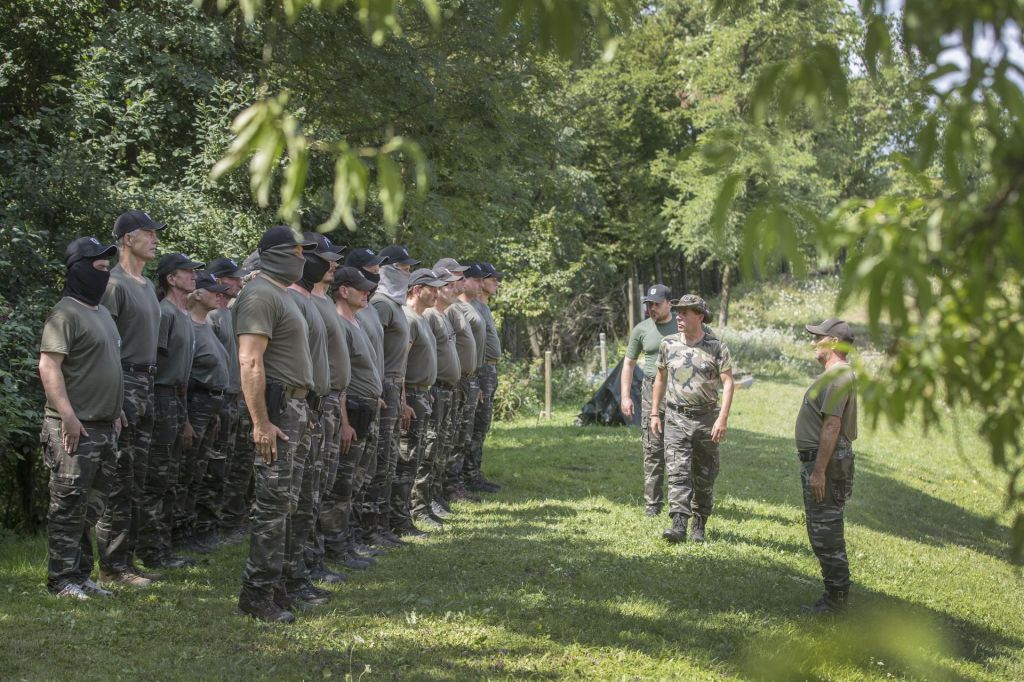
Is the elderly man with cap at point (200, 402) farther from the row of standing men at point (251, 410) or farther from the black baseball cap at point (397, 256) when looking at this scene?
the black baseball cap at point (397, 256)

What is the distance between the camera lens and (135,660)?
5727 mm

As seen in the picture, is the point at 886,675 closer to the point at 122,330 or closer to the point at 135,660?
the point at 135,660

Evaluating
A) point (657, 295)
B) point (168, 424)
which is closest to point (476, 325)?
point (657, 295)

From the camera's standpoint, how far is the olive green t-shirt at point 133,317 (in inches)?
282

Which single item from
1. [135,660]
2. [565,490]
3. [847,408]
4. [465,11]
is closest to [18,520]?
[135,660]

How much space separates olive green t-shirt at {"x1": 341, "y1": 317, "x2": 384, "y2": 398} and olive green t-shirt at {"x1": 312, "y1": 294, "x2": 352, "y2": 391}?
59 cm

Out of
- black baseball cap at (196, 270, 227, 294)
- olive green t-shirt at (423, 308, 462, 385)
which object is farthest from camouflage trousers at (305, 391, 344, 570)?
olive green t-shirt at (423, 308, 462, 385)

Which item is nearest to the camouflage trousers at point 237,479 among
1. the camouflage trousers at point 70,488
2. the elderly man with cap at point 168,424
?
the elderly man with cap at point 168,424

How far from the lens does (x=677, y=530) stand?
30.9 ft

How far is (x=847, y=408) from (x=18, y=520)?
741 centimetres

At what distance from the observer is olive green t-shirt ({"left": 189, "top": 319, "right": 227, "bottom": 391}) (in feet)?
28.4

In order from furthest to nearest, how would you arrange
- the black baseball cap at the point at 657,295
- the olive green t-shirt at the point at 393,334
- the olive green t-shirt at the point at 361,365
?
the black baseball cap at the point at 657,295 → the olive green t-shirt at the point at 393,334 → the olive green t-shirt at the point at 361,365

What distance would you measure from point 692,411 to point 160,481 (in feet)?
14.7

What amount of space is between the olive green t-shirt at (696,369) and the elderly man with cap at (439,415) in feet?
7.42
